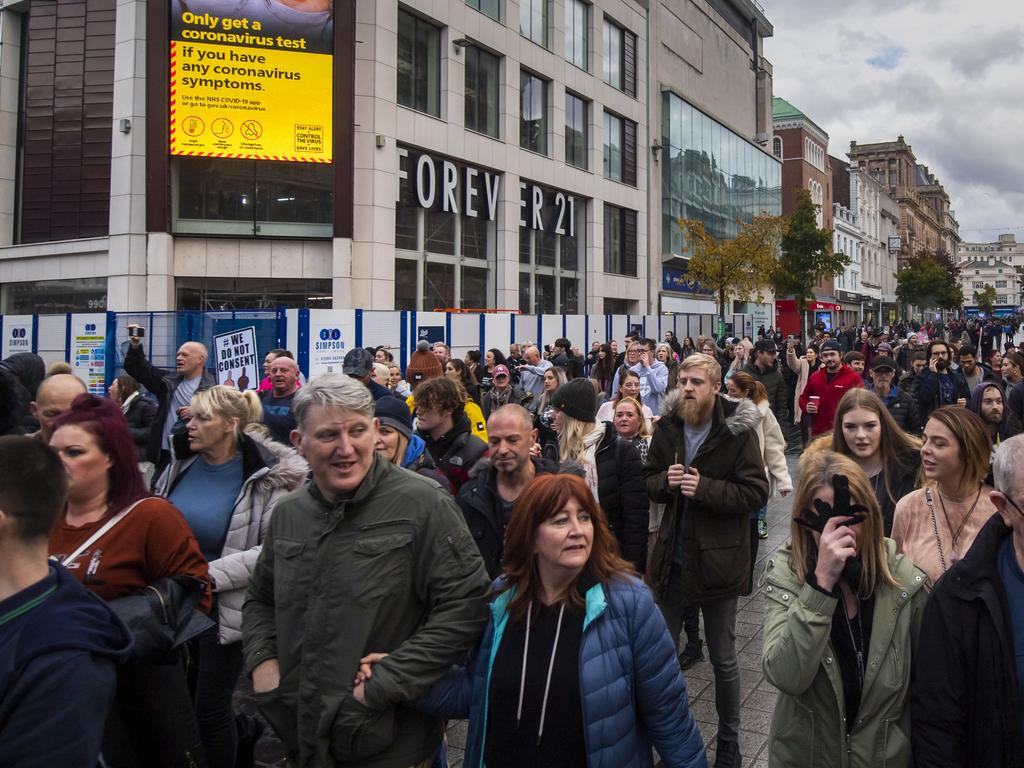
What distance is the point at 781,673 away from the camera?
250 centimetres

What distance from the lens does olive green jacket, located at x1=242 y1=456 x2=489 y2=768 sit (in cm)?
252

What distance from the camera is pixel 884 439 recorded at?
4336 millimetres

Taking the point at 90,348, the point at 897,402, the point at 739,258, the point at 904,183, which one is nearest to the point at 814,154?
the point at 739,258

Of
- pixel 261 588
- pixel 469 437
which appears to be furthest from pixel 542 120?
pixel 261 588

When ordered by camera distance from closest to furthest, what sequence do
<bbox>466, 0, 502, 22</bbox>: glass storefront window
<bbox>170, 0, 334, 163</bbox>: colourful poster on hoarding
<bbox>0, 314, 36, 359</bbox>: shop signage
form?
1. <bbox>0, 314, 36, 359</bbox>: shop signage
2. <bbox>170, 0, 334, 163</bbox>: colourful poster on hoarding
3. <bbox>466, 0, 502, 22</bbox>: glass storefront window

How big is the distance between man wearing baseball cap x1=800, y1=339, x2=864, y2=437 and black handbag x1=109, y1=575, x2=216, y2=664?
752 cm

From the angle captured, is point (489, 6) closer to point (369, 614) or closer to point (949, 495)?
point (949, 495)

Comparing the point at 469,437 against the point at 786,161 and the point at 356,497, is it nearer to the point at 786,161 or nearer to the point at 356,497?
the point at 356,497

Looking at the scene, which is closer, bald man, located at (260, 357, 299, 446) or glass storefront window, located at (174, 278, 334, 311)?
bald man, located at (260, 357, 299, 446)

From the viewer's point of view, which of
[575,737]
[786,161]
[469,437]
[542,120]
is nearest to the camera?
[575,737]

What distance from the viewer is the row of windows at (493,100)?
25.2 meters

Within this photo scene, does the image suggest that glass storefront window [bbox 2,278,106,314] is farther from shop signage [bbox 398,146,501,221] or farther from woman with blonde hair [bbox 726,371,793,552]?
woman with blonde hair [bbox 726,371,793,552]

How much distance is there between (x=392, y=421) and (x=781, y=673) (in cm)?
239

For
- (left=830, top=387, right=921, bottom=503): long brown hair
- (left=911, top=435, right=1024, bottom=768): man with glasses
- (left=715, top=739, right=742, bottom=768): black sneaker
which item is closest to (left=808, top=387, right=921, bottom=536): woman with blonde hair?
(left=830, top=387, right=921, bottom=503): long brown hair
